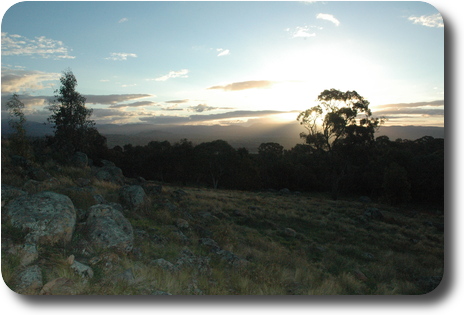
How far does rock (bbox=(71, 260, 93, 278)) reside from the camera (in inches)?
201

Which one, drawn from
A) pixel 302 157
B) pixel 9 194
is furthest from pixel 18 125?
pixel 302 157

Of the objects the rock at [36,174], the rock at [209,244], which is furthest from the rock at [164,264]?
the rock at [36,174]

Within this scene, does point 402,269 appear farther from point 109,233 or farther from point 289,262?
point 109,233

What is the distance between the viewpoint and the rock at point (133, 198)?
9781 mm

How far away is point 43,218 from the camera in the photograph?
18.8 ft

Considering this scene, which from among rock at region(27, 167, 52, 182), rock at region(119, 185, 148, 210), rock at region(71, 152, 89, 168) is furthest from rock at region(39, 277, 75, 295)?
rock at region(71, 152, 89, 168)

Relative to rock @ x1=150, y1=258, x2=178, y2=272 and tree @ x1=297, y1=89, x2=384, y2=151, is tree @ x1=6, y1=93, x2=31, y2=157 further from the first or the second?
tree @ x1=297, y1=89, x2=384, y2=151

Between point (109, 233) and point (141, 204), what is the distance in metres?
3.90

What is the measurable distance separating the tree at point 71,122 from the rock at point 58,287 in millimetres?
14625

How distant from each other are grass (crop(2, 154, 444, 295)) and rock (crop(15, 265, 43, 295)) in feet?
0.34

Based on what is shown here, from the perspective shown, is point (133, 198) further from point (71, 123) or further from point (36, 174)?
point (71, 123)

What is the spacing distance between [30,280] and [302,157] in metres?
41.5

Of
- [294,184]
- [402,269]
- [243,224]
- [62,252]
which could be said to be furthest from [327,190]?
[62,252]

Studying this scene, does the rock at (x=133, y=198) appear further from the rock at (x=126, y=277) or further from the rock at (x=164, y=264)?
the rock at (x=126, y=277)
